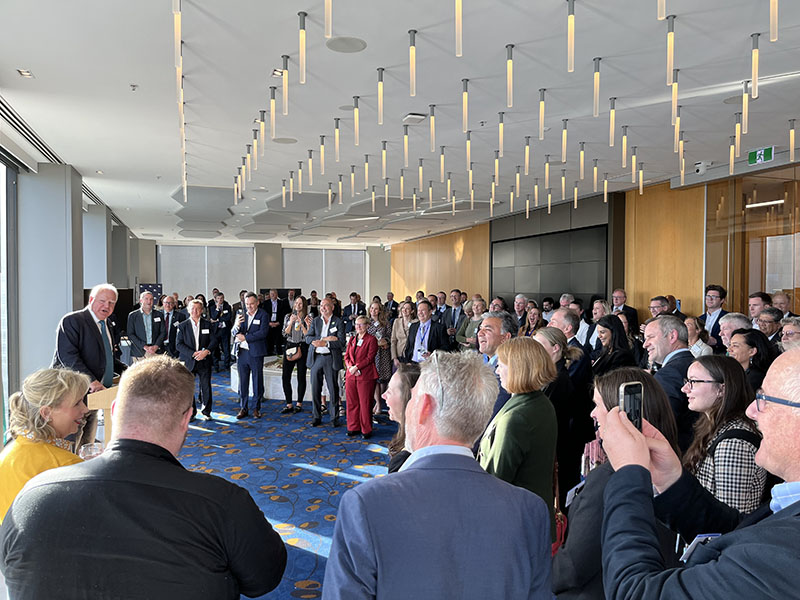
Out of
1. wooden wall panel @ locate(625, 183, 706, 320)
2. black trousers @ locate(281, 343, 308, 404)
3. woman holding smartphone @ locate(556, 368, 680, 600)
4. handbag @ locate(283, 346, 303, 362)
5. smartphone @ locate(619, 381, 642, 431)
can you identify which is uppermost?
wooden wall panel @ locate(625, 183, 706, 320)

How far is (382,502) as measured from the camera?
1.16 m

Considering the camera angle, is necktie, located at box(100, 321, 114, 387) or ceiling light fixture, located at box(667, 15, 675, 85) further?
necktie, located at box(100, 321, 114, 387)

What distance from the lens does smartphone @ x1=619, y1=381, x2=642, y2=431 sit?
129 centimetres

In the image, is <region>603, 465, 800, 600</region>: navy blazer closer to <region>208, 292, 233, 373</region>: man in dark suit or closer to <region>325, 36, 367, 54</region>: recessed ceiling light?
<region>325, 36, 367, 54</region>: recessed ceiling light

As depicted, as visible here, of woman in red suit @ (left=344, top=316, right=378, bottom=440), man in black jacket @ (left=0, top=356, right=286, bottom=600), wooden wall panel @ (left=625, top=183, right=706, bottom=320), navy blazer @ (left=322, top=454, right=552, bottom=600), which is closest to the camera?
navy blazer @ (left=322, top=454, right=552, bottom=600)

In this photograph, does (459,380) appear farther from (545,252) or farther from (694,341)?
(545,252)

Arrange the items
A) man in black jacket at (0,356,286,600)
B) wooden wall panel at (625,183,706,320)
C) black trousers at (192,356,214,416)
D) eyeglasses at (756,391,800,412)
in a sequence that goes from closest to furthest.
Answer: eyeglasses at (756,391,800,412), man in black jacket at (0,356,286,600), black trousers at (192,356,214,416), wooden wall panel at (625,183,706,320)

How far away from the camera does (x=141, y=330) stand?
7.50 meters

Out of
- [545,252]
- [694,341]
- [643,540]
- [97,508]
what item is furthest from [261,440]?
[545,252]

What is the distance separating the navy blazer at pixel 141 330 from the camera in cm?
749

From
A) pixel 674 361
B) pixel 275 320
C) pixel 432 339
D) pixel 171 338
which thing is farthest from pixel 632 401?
pixel 275 320

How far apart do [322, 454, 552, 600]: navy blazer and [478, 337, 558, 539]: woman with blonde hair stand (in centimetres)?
96

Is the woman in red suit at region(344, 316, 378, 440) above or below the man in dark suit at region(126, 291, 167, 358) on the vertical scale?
below

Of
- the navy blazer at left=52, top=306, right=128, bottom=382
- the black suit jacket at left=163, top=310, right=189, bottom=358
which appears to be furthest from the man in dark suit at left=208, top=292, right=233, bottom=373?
the navy blazer at left=52, top=306, right=128, bottom=382
